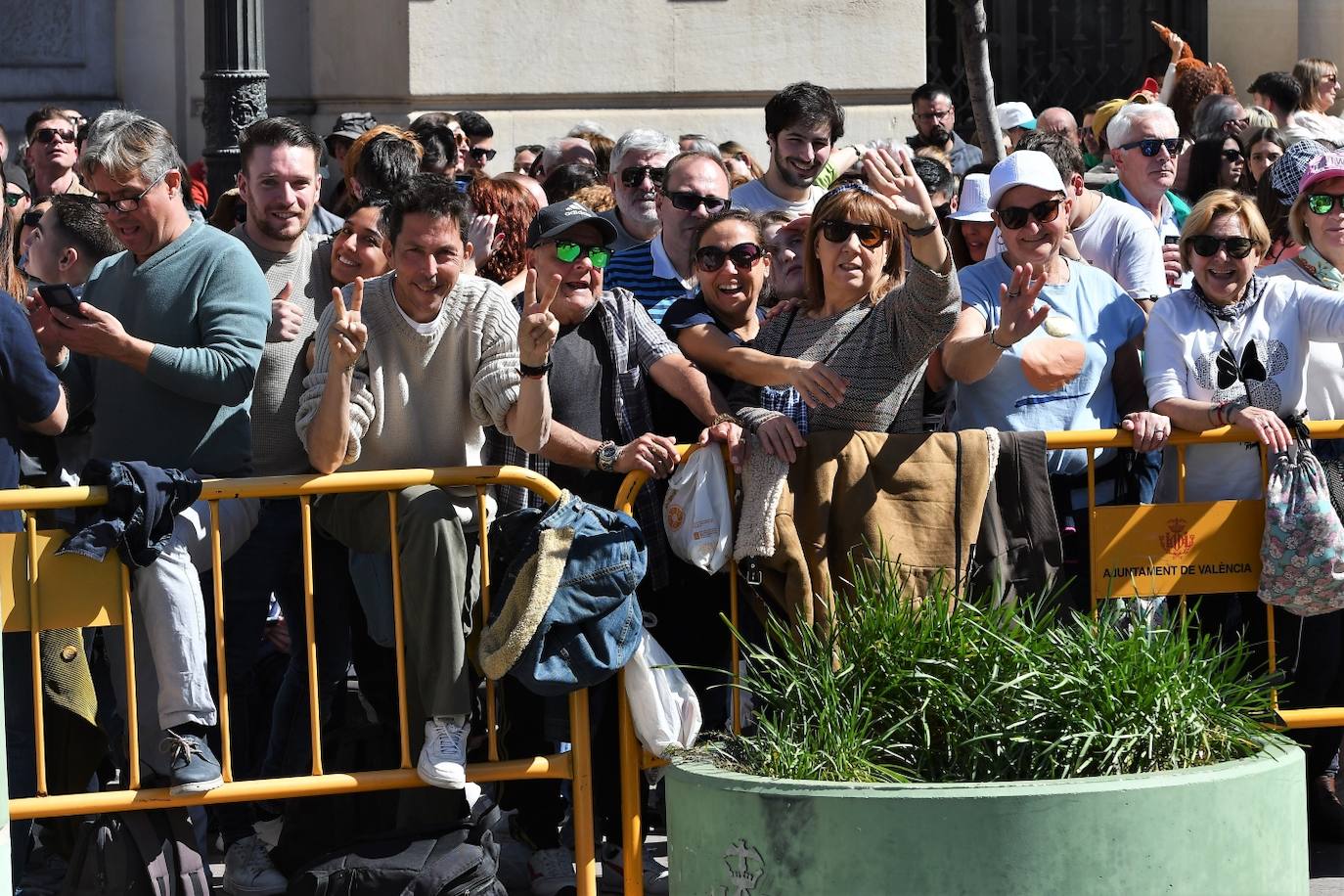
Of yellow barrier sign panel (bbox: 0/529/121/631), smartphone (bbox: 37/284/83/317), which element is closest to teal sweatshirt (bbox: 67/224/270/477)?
smartphone (bbox: 37/284/83/317)

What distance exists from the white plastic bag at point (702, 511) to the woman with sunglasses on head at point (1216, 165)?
513 cm

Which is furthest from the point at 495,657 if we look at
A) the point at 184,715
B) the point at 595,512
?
the point at 184,715

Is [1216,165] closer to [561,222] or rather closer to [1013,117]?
[1013,117]

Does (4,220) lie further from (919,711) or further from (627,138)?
(919,711)

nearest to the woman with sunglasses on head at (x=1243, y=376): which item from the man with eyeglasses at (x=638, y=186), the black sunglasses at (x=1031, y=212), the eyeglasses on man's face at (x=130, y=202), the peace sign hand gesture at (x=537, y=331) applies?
the black sunglasses at (x=1031, y=212)

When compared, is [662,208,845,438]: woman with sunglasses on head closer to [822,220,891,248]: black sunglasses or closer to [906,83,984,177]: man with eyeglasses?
[822,220,891,248]: black sunglasses

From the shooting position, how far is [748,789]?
4.41 meters

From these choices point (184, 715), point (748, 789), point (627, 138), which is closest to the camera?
point (748, 789)

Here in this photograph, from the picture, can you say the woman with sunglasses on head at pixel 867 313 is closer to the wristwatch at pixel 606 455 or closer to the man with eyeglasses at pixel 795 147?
the wristwatch at pixel 606 455

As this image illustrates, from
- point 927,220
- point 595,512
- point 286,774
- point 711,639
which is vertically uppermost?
point 927,220

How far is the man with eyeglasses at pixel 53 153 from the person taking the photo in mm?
10633

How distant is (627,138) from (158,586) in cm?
360

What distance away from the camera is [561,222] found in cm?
609

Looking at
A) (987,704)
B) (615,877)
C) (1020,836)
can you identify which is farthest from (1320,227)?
(1020,836)
